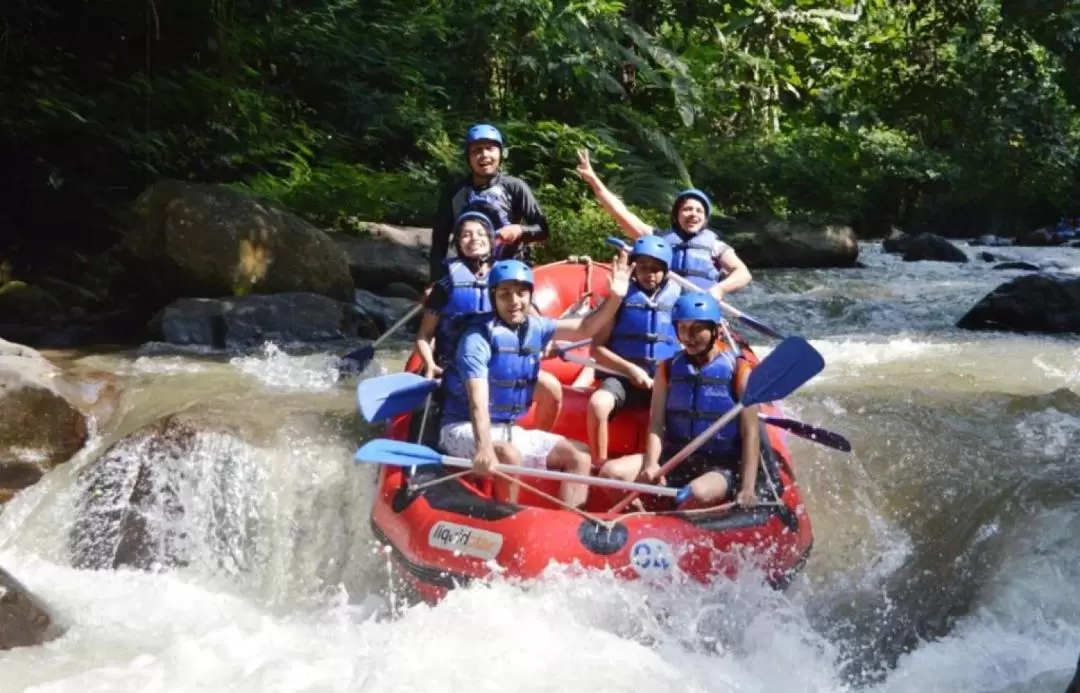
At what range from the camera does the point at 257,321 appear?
812cm

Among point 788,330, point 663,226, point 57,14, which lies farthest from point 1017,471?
point 57,14

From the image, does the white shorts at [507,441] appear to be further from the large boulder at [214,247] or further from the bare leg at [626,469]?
the large boulder at [214,247]

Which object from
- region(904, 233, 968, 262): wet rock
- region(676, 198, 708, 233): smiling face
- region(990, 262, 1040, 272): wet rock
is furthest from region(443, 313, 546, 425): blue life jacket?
region(904, 233, 968, 262): wet rock

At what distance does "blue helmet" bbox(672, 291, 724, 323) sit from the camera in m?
4.45

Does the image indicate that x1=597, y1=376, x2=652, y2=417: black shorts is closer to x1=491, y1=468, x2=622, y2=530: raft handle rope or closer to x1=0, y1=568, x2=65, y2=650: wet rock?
x1=491, y1=468, x2=622, y2=530: raft handle rope

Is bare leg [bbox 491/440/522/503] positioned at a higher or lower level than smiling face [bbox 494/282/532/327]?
lower

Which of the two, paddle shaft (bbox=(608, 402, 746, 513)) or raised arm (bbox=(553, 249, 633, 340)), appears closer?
paddle shaft (bbox=(608, 402, 746, 513))

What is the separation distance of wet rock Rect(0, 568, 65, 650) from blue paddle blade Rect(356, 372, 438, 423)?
53.7 inches

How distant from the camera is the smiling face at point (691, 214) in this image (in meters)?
5.84

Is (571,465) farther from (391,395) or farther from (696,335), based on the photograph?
(391,395)

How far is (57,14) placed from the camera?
9.77 m

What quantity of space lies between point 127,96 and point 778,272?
23.0 ft

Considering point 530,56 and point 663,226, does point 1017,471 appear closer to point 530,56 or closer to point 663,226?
point 663,226

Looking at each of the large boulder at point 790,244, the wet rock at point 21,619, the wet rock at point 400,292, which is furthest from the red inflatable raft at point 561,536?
the large boulder at point 790,244
